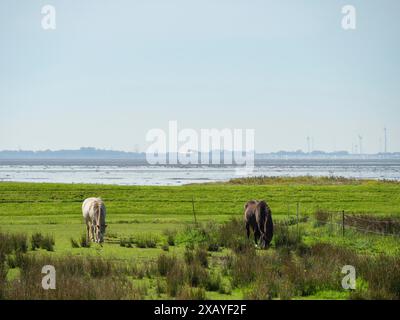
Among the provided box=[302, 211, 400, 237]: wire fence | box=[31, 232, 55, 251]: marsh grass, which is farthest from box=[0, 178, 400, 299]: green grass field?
box=[302, 211, 400, 237]: wire fence

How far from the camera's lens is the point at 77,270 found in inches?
563

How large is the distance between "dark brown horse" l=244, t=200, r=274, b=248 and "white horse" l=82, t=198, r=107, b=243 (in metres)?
5.26

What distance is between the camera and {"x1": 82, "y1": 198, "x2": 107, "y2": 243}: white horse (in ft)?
70.9

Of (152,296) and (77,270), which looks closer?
(152,296)

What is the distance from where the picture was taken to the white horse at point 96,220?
21.6 metres

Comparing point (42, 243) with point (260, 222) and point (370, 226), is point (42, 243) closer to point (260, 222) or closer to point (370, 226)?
point (260, 222)

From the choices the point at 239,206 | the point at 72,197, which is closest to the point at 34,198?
the point at 72,197

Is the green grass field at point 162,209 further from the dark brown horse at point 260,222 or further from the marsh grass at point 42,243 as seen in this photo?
the dark brown horse at point 260,222

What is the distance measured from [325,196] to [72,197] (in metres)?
19.1

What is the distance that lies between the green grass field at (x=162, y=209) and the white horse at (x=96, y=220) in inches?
19.1

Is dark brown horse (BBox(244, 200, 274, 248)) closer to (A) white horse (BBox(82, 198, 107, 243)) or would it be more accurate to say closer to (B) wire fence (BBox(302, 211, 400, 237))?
(B) wire fence (BBox(302, 211, 400, 237))
